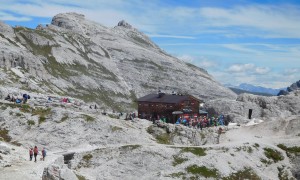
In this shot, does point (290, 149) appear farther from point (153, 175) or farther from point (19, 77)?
point (19, 77)

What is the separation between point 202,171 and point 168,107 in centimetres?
4565

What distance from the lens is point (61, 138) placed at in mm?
77312

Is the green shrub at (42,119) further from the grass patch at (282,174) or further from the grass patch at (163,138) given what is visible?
the grass patch at (282,174)

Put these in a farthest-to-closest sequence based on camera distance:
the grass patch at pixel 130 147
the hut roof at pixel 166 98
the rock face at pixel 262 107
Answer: the rock face at pixel 262 107
the hut roof at pixel 166 98
the grass patch at pixel 130 147

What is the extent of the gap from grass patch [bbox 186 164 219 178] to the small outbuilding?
3979 cm

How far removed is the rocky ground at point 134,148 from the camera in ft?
235

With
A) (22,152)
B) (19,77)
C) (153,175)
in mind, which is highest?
(19,77)

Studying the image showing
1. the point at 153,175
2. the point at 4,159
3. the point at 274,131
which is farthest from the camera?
the point at 274,131

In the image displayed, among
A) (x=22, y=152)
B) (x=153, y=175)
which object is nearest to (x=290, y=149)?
(x=153, y=175)

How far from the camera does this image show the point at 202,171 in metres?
73.6

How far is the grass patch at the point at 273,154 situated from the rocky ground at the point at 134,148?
0.26m

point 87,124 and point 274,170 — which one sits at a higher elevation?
point 87,124

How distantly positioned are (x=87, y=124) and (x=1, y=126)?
17474 mm

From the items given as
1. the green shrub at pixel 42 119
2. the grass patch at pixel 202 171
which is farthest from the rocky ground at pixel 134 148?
the green shrub at pixel 42 119
